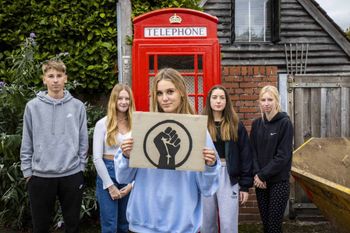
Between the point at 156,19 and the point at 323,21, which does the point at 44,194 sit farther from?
the point at 323,21

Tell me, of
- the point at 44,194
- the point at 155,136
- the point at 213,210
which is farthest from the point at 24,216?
the point at 155,136

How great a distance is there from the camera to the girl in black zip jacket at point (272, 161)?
148 inches

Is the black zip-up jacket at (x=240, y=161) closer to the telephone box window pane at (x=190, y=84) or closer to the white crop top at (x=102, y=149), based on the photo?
the telephone box window pane at (x=190, y=84)

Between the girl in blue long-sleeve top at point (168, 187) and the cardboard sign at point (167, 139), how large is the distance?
0.06 metres

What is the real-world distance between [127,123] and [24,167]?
94cm

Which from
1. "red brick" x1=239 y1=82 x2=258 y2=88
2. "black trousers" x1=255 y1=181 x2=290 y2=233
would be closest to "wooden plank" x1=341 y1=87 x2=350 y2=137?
"red brick" x1=239 y1=82 x2=258 y2=88

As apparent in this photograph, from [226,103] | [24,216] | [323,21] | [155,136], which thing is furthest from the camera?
[323,21]

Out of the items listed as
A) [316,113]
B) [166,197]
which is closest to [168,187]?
[166,197]

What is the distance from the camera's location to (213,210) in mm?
3750

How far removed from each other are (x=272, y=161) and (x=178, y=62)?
4.30 ft

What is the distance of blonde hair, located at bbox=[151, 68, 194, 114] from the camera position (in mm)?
2160

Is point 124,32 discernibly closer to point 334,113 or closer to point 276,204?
point 276,204

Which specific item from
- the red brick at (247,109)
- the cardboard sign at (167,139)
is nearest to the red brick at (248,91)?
the red brick at (247,109)

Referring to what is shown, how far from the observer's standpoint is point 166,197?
2.12 m
